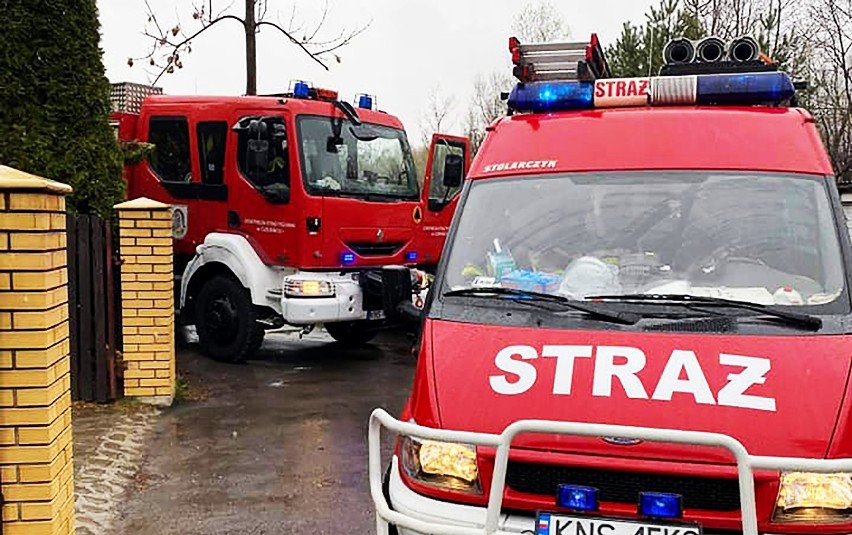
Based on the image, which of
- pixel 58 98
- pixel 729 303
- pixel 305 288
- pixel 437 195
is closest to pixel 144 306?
pixel 58 98

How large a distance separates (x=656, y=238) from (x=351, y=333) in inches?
286

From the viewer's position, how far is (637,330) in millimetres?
3373

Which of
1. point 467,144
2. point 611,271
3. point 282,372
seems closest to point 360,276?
point 282,372

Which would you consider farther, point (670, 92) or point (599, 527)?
point (670, 92)

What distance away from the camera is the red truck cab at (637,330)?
2848 millimetres

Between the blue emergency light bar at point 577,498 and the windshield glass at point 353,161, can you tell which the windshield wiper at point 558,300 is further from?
the windshield glass at point 353,161

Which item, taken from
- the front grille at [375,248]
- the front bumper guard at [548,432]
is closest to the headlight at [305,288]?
the front grille at [375,248]

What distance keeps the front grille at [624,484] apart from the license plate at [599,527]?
0.31 ft

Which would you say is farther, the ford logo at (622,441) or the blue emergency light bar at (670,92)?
the blue emergency light bar at (670,92)

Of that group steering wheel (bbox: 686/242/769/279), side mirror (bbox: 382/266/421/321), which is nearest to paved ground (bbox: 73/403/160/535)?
side mirror (bbox: 382/266/421/321)

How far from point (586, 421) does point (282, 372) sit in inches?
257

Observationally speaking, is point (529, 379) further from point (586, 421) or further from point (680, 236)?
point (680, 236)

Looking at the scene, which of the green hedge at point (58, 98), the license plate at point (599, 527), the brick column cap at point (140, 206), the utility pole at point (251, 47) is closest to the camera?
the license plate at point (599, 527)

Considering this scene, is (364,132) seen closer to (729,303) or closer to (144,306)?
(144,306)
